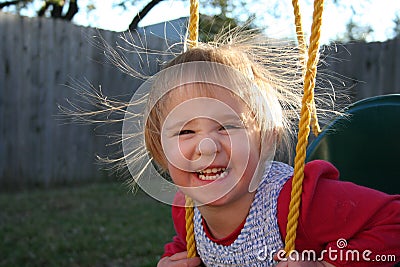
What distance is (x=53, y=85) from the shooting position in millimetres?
6305

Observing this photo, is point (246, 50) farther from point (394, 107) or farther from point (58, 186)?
point (58, 186)

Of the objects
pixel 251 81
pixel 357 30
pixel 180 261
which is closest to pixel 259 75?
pixel 251 81

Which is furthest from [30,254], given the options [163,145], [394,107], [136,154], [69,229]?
[394,107]

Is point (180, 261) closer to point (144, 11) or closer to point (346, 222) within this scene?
point (346, 222)

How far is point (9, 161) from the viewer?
5.90m

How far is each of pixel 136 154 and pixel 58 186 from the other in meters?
4.90

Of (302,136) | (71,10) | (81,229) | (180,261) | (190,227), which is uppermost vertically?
(71,10)

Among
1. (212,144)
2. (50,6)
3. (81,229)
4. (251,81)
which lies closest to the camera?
(212,144)

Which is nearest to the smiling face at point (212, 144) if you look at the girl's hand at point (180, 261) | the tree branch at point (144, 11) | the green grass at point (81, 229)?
the girl's hand at point (180, 261)

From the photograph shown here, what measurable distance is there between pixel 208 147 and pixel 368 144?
81cm

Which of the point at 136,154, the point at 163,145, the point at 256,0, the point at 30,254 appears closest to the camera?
the point at 163,145

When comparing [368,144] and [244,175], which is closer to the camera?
[244,175]

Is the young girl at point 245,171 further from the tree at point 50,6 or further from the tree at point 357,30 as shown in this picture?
the tree at point 50,6

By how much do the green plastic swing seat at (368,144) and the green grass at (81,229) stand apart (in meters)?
1.80
